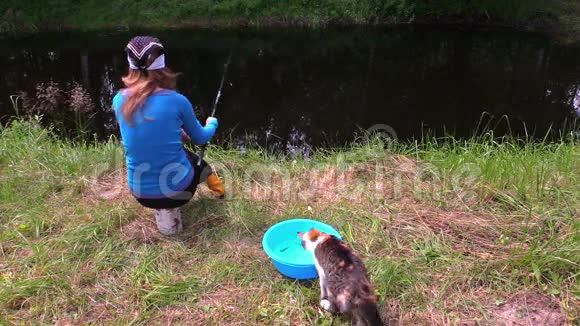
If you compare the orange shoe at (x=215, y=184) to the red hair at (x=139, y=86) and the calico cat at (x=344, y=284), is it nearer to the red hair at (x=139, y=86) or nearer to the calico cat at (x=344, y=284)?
the red hair at (x=139, y=86)

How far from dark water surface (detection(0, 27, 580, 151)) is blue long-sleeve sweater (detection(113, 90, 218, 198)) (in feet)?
11.3

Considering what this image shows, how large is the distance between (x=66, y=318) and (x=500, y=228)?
7.63 feet

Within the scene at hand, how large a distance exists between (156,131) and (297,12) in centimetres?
1335

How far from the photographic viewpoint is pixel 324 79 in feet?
33.4

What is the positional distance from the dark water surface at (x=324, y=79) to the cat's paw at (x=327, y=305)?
3908 millimetres

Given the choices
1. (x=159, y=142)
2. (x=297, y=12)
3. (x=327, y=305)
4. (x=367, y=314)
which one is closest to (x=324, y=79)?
(x=297, y=12)

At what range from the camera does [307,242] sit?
2330 millimetres

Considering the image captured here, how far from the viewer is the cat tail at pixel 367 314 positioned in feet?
6.29

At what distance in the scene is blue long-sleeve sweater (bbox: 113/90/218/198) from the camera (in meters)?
2.40

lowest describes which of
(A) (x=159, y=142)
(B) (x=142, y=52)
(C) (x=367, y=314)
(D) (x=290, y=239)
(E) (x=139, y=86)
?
(D) (x=290, y=239)

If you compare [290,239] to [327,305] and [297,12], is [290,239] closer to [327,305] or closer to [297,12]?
[327,305]

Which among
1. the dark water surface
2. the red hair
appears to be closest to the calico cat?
the red hair

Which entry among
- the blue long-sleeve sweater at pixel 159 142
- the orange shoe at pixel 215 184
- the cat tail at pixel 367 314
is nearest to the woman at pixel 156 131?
the blue long-sleeve sweater at pixel 159 142

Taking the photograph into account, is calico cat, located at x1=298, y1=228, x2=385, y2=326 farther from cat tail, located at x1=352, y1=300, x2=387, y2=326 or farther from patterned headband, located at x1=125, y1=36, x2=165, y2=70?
patterned headband, located at x1=125, y1=36, x2=165, y2=70
